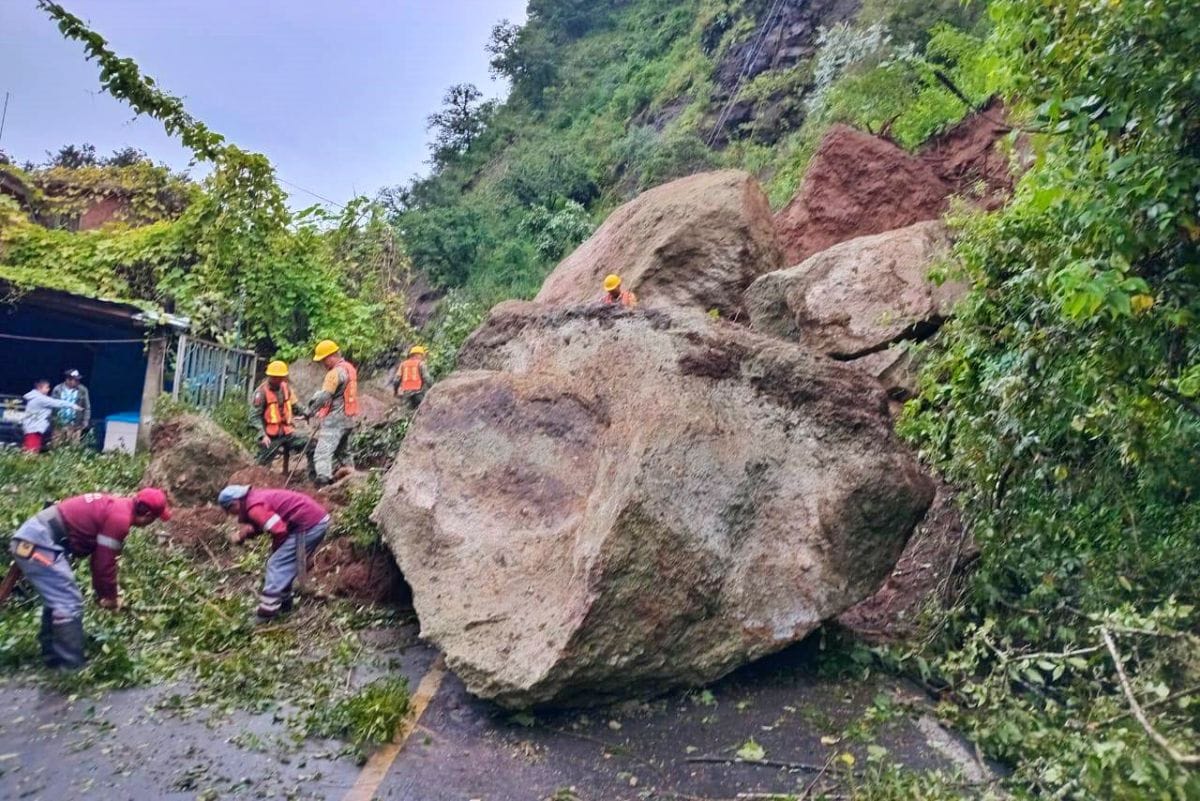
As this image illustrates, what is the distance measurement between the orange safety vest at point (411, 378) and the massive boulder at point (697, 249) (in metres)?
2.28

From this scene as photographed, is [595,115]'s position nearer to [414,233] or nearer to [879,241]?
[414,233]

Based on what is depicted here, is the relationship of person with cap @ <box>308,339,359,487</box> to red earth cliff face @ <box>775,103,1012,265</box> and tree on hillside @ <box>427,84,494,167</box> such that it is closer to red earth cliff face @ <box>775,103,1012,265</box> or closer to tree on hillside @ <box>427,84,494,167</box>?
red earth cliff face @ <box>775,103,1012,265</box>

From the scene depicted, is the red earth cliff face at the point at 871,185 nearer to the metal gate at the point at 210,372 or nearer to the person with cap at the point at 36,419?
the metal gate at the point at 210,372

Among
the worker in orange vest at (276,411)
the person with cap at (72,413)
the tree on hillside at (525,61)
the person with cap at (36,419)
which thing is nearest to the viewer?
the worker in orange vest at (276,411)

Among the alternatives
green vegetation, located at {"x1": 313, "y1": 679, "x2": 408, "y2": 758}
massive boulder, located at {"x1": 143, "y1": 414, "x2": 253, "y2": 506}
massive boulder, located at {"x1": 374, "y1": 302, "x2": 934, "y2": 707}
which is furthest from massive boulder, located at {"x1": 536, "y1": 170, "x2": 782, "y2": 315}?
green vegetation, located at {"x1": 313, "y1": 679, "x2": 408, "y2": 758}

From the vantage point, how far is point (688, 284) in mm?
11055

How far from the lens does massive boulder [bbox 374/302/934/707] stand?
5.33 m

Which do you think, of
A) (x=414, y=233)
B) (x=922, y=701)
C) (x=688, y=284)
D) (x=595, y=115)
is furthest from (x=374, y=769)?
(x=595, y=115)

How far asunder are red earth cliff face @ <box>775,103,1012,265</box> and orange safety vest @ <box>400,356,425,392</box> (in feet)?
17.2

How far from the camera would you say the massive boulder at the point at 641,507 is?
5332 millimetres

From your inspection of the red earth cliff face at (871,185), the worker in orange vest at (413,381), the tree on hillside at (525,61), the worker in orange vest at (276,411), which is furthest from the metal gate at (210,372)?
the tree on hillside at (525,61)

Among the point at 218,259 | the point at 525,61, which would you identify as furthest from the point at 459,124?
the point at 218,259

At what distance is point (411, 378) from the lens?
12.5 meters

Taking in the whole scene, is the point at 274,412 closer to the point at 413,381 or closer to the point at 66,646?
the point at 413,381
